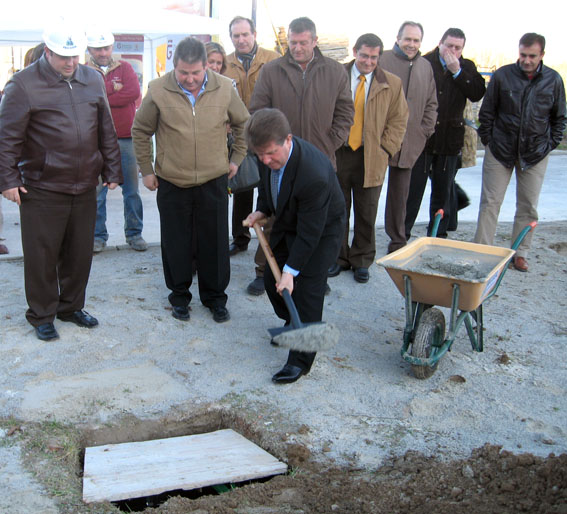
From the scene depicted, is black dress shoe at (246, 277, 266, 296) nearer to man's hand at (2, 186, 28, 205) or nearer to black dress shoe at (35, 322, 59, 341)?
black dress shoe at (35, 322, 59, 341)

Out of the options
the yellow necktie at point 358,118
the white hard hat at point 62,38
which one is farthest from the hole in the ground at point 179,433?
the yellow necktie at point 358,118

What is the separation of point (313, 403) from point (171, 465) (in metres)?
0.96

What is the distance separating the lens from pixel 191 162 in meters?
4.74

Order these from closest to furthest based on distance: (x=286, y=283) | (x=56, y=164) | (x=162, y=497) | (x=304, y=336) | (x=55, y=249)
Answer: (x=162, y=497), (x=304, y=336), (x=286, y=283), (x=56, y=164), (x=55, y=249)

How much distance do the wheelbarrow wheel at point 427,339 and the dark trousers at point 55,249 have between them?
2.35 meters

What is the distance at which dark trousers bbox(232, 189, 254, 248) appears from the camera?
651 cm

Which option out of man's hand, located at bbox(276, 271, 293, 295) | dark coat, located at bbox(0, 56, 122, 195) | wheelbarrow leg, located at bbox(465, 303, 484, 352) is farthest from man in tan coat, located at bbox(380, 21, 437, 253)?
dark coat, located at bbox(0, 56, 122, 195)

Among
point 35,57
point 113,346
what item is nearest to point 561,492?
point 113,346

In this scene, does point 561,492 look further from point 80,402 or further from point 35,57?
point 35,57

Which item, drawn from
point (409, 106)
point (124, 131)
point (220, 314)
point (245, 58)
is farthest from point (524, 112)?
point (124, 131)

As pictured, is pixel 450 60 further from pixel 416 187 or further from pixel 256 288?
pixel 256 288

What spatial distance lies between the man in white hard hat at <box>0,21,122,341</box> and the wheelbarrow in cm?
206

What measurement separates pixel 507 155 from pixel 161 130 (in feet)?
11.0

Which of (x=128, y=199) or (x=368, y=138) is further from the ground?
(x=368, y=138)
